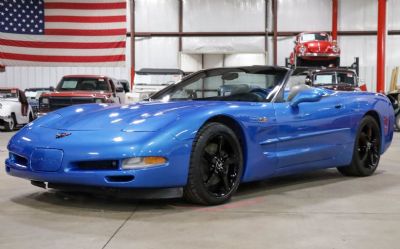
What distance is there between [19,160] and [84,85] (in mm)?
→ 10540

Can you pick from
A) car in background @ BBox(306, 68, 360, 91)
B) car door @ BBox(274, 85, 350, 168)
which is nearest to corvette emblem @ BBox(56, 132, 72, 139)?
car door @ BBox(274, 85, 350, 168)

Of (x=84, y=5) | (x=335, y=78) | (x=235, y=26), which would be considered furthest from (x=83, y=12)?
(x=335, y=78)

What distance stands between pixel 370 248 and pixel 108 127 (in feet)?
6.70

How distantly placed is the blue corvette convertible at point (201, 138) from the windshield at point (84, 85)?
931 cm

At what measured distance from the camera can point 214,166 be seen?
4363mm

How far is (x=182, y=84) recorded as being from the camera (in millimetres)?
5590

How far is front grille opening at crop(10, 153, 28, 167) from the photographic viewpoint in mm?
4336

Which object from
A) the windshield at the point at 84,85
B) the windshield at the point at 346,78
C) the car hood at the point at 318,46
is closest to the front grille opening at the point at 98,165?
the windshield at the point at 84,85

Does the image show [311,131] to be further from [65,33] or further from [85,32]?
[65,33]

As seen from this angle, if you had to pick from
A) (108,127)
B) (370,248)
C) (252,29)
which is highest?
(252,29)

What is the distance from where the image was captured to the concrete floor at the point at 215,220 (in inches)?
131

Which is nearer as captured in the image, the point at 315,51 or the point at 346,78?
the point at 346,78

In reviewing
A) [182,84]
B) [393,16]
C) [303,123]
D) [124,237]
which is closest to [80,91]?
[182,84]

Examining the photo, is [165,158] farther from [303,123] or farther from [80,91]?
[80,91]
